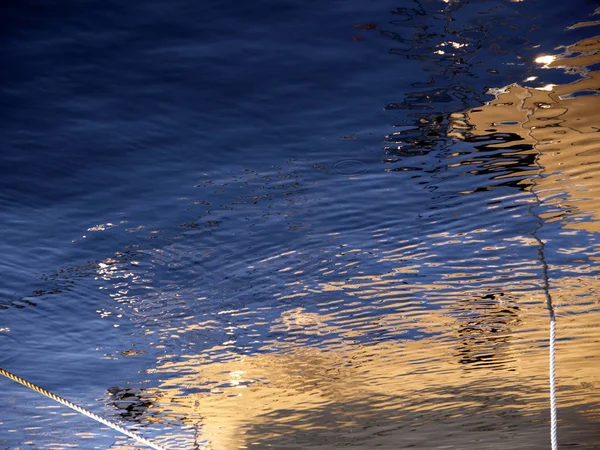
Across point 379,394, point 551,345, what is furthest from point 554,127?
point 379,394

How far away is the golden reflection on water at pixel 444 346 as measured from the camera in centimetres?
256

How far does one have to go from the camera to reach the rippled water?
216cm

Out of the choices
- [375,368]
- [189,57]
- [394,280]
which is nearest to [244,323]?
[394,280]

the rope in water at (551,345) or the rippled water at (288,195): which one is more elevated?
the rippled water at (288,195)

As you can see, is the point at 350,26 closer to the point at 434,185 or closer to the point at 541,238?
the point at 434,185

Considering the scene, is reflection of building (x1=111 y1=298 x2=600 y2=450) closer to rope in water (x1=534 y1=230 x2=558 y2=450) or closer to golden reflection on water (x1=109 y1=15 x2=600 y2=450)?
golden reflection on water (x1=109 y1=15 x2=600 y2=450)

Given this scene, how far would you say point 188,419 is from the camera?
5.36m

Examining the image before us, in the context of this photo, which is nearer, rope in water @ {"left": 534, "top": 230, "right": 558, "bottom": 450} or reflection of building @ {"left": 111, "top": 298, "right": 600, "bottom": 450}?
rope in water @ {"left": 534, "top": 230, "right": 558, "bottom": 450}

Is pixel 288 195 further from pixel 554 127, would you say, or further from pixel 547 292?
pixel 547 292

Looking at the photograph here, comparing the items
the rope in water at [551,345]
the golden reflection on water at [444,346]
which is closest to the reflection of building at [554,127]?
the golden reflection on water at [444,346]

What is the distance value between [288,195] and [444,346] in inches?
80.7

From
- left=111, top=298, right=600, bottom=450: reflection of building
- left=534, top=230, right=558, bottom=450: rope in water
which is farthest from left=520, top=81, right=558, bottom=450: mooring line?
left=111, top=298, right=600, bottom=450: reflection of building

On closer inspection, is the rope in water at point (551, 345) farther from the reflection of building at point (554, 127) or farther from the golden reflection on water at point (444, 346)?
the reflection of building at point (554, 127)

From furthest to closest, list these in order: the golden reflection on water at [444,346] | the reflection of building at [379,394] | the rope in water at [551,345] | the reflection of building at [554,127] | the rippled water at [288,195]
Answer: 1. the reflection of building at [379,394]
2. the rope in water at [551,345]
3. the golden reflection on water at [444,346]
4. the reflection of building at [554,127]
5. the rippled water at [288,195]
